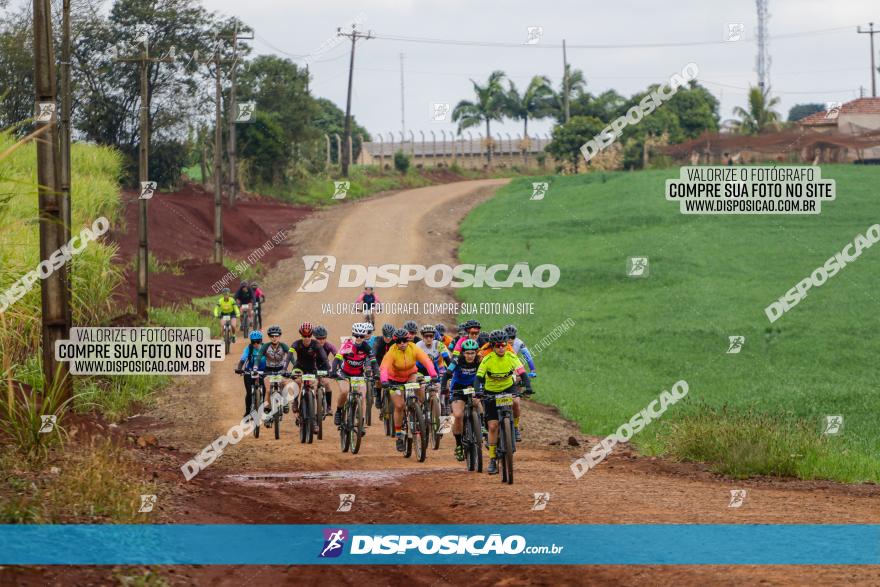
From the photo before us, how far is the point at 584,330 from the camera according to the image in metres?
42.0

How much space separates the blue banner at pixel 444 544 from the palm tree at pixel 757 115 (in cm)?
8116

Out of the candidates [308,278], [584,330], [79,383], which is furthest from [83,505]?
[308,278]

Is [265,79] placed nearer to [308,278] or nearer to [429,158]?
[308,278]

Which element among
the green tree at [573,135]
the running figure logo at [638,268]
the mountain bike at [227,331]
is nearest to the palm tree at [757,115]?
the green tree at [573,135]

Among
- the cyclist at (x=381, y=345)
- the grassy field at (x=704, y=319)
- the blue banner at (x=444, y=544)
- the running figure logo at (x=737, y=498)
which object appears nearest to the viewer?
the blue banner at (x=444, y=544)

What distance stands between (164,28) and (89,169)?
2166cm

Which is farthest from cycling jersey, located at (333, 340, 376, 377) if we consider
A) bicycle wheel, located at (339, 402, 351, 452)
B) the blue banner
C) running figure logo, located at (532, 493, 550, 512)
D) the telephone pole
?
the blue banner

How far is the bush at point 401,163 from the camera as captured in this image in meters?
88.6

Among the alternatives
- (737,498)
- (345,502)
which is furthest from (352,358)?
(737,498)

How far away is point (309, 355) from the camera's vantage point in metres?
20.4

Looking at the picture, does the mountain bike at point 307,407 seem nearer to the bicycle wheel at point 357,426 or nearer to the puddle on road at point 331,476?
the bicycle wheel at point 357,426

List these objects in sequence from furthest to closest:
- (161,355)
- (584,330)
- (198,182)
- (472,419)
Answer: (198,182) → (584,330) → (161,355) → (472,419)

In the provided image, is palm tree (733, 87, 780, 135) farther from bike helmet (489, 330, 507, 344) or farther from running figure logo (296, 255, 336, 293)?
bike helmet (489, 330, 507, 344)

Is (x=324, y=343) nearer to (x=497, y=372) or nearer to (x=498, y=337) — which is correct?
(x=497, y=372)
